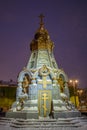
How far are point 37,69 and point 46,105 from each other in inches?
119

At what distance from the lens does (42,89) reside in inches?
574

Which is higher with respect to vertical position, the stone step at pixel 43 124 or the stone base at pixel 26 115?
the stone base at pixel 26 115

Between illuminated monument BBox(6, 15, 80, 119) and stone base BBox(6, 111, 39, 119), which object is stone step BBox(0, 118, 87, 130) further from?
illuminated monument BBox(6, 15, 80, 119)

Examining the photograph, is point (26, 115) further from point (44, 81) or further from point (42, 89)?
point (44, 81)

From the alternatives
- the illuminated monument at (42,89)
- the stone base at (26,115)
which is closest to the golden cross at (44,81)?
the illuminated monument at (42,89)

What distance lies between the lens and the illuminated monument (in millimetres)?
13797

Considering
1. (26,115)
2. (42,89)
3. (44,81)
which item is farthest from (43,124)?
(44,81)

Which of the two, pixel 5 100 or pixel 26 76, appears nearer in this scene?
pixel 26 76

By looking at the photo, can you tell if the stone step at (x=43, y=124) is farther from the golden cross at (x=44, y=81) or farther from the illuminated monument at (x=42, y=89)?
the golden cross at (x=44, y=81)

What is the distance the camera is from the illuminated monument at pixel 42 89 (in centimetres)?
1380

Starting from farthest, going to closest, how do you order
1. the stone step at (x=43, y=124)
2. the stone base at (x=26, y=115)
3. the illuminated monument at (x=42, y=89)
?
the illuminated monument at (x=42, y=89) → the stone base at (x=26, y=115) → the stone step at (x=43, y=124)

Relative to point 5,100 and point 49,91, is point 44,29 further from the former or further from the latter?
point 5,100

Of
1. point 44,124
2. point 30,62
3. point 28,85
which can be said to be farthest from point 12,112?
point 30,62

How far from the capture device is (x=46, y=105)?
46.8 ft
